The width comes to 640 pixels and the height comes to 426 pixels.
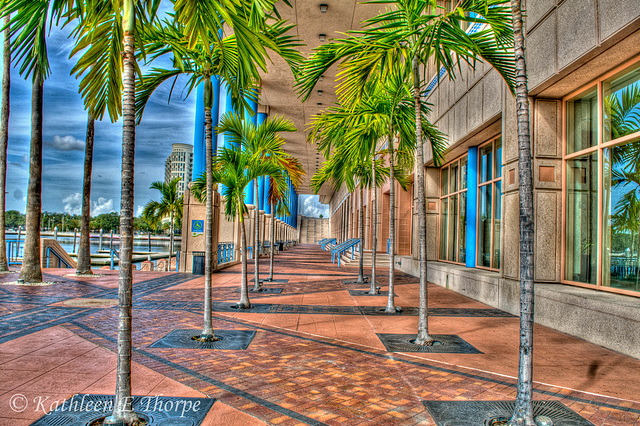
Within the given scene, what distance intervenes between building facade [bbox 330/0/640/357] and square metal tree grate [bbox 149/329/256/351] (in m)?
4.48

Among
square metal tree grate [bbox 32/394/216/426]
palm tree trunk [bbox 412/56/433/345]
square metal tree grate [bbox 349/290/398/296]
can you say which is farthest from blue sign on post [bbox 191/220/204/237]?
square metal tree grate [bbox 32/394/216/426]

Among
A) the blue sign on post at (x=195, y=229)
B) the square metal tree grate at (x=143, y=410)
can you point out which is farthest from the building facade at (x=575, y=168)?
the blue sign on post at (x=195, y=229)

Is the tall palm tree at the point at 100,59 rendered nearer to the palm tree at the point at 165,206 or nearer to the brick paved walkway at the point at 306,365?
the brick paved walkway at the point at 306,365

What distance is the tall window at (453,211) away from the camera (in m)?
12.3

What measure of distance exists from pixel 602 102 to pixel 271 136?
525 centimetres

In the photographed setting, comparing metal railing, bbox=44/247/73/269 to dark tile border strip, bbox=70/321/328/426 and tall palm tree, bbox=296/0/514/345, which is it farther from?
tall palm tree, bbox=296/0/514/345

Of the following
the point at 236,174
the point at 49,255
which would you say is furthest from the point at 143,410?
the point at 49,255

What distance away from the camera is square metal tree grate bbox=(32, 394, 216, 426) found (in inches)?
113

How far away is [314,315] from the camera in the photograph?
7078mm

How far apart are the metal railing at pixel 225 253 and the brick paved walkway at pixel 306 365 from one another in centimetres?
905

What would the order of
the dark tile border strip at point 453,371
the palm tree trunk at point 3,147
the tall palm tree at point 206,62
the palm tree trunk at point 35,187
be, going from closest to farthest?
1. the dark tile border strip at point 453,371
2. the tall palm tree at point 206,62
3. the palm tree trunk at point 35,187
4. the palm tree trunk at point 3,147

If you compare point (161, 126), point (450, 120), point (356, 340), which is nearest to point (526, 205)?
point (356, 340)

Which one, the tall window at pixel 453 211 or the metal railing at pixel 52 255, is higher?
the tall window at pixel 453 211

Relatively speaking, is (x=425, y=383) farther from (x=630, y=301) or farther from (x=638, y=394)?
(x=630, y=301)
